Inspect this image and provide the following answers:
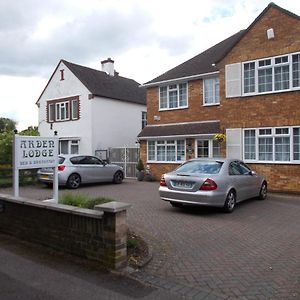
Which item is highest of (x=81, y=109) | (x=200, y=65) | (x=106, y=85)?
(x=106, y=85)

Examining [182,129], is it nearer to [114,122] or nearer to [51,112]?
[114,122]

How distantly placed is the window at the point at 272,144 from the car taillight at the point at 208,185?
6.79 metres

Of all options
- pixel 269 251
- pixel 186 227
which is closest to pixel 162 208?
pixel 186 227

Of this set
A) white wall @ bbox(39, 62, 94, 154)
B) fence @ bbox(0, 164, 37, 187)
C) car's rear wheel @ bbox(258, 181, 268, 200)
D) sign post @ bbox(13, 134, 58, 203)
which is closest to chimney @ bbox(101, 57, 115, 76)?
white wall @ bbox(39, 62, 94, 154)

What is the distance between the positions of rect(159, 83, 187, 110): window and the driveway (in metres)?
10.5

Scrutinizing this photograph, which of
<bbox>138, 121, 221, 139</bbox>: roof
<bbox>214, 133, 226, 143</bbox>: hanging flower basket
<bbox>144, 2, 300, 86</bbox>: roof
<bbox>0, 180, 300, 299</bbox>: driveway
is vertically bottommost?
<bbox>0, 180, 300, 299</bbox>: driveway

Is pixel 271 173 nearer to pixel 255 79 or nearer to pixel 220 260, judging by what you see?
pixel 255 79

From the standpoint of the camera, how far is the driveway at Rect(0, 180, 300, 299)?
4.88 meters

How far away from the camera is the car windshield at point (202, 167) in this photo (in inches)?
419

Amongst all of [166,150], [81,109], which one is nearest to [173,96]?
[166,150]

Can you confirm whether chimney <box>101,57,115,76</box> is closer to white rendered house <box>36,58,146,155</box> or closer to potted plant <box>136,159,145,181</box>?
white rendered house <box>36,58,146,155</box>

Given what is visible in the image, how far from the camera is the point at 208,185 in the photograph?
9953 mm

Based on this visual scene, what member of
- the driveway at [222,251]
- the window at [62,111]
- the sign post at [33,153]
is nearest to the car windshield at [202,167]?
the driveway at [222,251]

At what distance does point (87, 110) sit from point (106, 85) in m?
3.76
